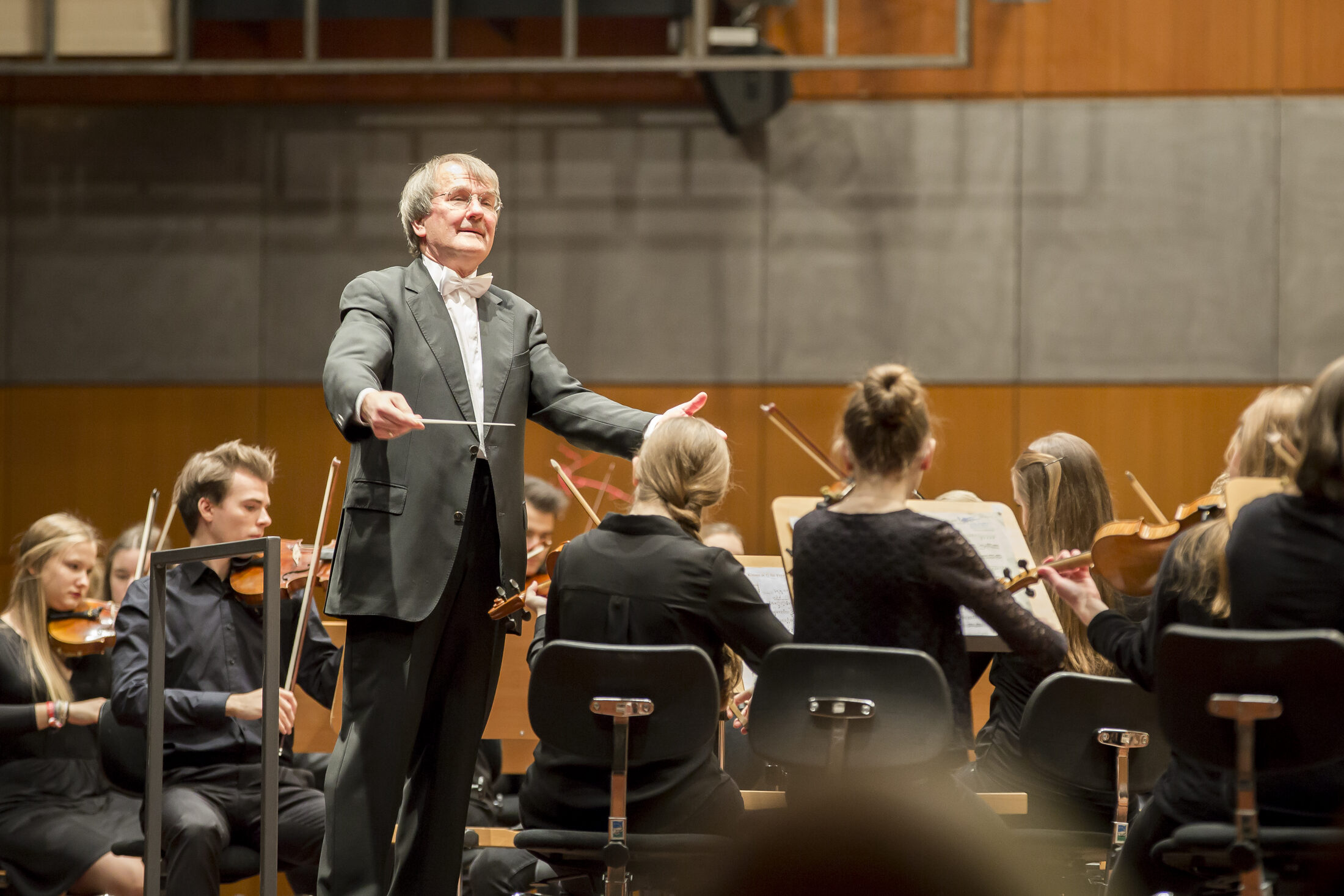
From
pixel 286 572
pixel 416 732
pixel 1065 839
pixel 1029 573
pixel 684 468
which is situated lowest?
pixel 1065 839

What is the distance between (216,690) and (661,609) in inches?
51.2

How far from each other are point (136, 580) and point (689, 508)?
1.49 m

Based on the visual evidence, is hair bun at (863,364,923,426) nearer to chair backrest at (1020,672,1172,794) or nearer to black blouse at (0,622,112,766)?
chair backrest at (1020,672,1172,794)

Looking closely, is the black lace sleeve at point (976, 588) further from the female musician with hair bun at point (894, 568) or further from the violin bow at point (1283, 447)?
the violin bow at point (1283, 447)

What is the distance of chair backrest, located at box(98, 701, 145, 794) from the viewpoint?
3.04 meters

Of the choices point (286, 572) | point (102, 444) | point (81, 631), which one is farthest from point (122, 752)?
point (102, 444)

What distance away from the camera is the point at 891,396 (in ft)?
7.55

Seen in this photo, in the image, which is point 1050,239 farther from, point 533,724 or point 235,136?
point 533,724

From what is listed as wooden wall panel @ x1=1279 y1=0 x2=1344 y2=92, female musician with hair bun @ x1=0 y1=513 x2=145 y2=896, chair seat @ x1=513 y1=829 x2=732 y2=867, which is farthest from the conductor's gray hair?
wooden wall panel @ x1=1279 y1=0 x2=1344 y2=92

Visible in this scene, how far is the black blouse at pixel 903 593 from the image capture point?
2.23 m

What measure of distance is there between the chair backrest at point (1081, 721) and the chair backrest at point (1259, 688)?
471mm

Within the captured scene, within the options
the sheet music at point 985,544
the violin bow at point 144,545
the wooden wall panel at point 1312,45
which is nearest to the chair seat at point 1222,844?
the sheet music at point 985,544

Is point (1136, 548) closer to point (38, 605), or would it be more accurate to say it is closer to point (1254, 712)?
point (1254, 712)

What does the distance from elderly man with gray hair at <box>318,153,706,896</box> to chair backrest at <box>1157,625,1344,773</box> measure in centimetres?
99
